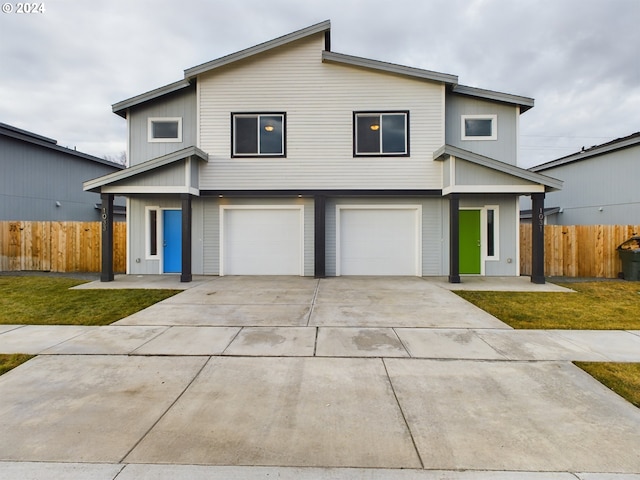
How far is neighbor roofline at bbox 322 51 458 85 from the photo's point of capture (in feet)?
36.4

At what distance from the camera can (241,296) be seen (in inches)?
328

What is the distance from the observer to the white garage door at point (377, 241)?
11906 millimetres

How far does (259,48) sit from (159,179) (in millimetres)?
5530

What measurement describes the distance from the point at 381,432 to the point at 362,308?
14.4 feet

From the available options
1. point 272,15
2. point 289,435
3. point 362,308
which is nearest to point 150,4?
point 272,15

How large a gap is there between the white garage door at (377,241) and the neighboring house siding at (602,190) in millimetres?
10594

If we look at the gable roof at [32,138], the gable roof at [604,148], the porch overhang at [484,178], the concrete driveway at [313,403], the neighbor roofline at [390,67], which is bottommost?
the concrete driveway at [313,403]

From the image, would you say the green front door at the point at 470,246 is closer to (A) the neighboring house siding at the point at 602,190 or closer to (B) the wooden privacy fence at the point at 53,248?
(A) the neighboring house siding at the point at 602,190

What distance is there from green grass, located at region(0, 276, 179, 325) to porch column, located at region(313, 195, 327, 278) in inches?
180

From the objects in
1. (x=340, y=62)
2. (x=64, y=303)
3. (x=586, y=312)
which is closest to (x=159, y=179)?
(x=64, y=303)

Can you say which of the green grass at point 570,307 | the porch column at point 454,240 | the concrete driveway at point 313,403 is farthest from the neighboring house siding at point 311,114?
the concrete driveway at point 313,403

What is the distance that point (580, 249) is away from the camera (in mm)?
12047

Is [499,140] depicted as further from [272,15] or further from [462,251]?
[272,15]

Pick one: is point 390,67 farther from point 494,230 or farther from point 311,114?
point 494,230
